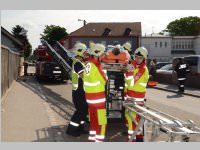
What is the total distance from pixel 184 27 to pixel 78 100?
85923 mm

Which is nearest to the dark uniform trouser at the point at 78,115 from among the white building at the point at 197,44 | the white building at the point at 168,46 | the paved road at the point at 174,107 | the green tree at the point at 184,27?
the paved road at the point at 174,107

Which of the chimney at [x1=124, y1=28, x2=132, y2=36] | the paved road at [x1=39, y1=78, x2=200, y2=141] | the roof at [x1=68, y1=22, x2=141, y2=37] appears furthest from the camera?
the chimney at [x1=124, y1=28, x2=132, y2=36]

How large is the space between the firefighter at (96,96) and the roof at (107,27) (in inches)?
2524

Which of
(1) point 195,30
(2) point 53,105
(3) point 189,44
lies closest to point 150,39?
(3) point 189,44

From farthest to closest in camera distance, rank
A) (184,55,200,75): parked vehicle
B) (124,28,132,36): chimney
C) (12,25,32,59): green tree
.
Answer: (124,28,132,36): chimney, (12,25,32,59): green tree, (184,55,200,75): parked vehicle

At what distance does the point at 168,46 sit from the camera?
76000 millimetres

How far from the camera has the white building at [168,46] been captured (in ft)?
245

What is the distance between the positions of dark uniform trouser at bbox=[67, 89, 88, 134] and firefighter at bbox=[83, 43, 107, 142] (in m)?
1.58

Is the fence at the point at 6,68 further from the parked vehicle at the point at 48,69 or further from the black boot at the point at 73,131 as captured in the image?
the black boot at the point at 73,131

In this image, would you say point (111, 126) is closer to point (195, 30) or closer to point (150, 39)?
point (150, 39)

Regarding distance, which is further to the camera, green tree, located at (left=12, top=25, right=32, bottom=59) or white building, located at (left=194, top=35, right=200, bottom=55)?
white building, located at (left=194, top=35, right=200, bottom=55)

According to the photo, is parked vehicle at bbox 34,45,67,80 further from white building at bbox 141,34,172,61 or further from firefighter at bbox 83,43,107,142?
white building at bbox 141,34,172,61

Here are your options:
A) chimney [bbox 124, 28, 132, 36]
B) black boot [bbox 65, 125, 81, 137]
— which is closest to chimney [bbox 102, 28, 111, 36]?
chimney [bbox 124, 28, 132, 36]

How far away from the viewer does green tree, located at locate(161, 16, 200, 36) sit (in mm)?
88375
